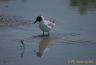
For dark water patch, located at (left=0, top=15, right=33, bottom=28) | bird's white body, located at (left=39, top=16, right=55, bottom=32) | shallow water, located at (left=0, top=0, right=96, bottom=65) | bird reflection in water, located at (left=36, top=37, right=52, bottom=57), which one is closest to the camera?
shallow water, located at (left=0, top=0, right=96, bottom=65)

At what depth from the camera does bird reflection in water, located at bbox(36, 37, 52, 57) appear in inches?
403

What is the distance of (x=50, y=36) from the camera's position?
11.9 m

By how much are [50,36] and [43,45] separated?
Answer: 99 cm

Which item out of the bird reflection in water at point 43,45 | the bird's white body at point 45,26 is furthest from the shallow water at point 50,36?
the bird's white body at point 45,26

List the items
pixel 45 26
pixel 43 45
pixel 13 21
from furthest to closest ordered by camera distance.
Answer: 1. pixel 13 21
2. pixel 45 26
3. pixel 43 45

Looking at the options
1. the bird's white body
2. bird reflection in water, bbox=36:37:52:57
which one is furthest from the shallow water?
the bird's white body

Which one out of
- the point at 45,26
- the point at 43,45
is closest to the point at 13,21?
the point at 45,26

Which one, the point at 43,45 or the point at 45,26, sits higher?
the point at 45,26

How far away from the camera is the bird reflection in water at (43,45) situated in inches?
403

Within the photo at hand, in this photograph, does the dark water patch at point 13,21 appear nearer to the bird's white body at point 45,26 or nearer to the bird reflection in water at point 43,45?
the bird's white body at point 45,26

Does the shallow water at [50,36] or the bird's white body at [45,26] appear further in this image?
the bird's white body at [45,26]

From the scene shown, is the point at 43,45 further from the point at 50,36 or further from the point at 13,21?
the point at 13,21

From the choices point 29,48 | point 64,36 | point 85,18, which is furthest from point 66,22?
point 29,48

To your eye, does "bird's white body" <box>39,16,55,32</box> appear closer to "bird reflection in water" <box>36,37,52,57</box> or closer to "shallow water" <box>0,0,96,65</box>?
"shallow water" <box>0,0,96,65</box>
